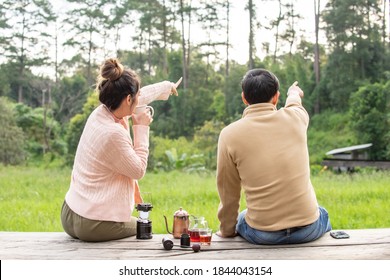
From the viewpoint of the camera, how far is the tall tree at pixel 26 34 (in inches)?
542

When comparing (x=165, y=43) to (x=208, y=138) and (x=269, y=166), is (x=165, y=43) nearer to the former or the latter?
(x=208, y=138)

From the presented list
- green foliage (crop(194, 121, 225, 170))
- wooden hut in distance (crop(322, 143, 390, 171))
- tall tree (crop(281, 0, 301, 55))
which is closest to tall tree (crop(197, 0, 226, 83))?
tall tree (crop(281, 0, 301, 55))

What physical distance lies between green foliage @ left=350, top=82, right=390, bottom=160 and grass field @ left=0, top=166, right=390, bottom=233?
5382 millimetres

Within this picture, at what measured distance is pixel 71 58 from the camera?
14.9 m

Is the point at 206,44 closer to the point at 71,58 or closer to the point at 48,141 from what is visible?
the point at 71,58

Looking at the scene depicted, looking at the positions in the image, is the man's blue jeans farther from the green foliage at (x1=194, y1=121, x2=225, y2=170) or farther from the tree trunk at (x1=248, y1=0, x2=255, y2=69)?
the tree trunk at (x1=248, y1=0, x2=255, y2=69)

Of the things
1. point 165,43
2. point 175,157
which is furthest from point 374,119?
point 165,43

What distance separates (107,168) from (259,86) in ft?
1.98

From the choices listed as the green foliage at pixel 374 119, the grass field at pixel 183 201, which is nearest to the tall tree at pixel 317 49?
the green foliage at pixel 374 119

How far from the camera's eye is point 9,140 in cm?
1146

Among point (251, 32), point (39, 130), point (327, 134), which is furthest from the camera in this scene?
point (251, 32)

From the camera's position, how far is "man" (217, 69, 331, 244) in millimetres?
2080

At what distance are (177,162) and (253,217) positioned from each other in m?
7.65

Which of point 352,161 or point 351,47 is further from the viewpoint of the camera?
point 351,47
